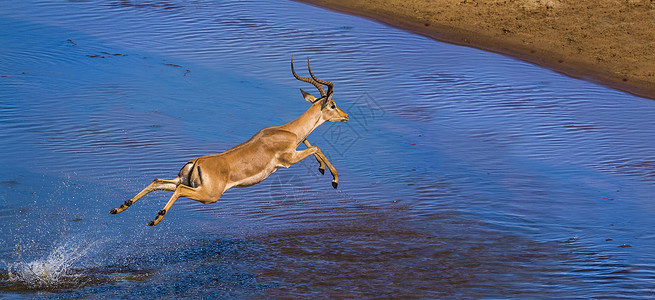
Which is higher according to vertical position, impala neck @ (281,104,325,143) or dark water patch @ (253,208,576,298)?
impala neck @ (281,104,325,143)

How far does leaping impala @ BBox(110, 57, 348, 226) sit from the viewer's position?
24.2 feet

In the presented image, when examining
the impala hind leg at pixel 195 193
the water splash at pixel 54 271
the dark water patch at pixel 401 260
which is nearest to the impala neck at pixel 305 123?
the dark water patch at pixel 401 260

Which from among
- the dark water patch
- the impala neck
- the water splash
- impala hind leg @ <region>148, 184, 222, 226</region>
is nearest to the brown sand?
the dark water patch

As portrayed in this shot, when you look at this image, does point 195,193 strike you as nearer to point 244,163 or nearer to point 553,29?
point 244,163

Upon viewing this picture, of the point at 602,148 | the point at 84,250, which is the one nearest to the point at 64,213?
the point at 84,250

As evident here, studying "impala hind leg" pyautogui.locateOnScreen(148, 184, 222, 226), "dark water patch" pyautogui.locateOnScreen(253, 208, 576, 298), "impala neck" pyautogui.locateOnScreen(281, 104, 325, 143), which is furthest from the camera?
"impala neck" pyautogui.locateOnScreen(281, 104, 325, 143)

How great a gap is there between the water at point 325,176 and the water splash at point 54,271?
0.07 ft

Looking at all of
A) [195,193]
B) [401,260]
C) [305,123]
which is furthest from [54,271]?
[401,260]

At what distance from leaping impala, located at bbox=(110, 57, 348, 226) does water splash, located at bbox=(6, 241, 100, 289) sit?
84cm

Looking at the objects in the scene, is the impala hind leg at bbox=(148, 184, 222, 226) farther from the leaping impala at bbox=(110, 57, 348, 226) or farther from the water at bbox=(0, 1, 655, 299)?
the water at bbox=(0, 1, 655, 299)

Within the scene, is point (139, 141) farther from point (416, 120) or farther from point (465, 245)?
point (465, 245)

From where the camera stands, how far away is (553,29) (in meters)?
16.9

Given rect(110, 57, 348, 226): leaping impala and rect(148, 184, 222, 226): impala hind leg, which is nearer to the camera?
rect(148, 184, 222, 226): impala hind leg

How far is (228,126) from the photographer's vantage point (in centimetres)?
1168
